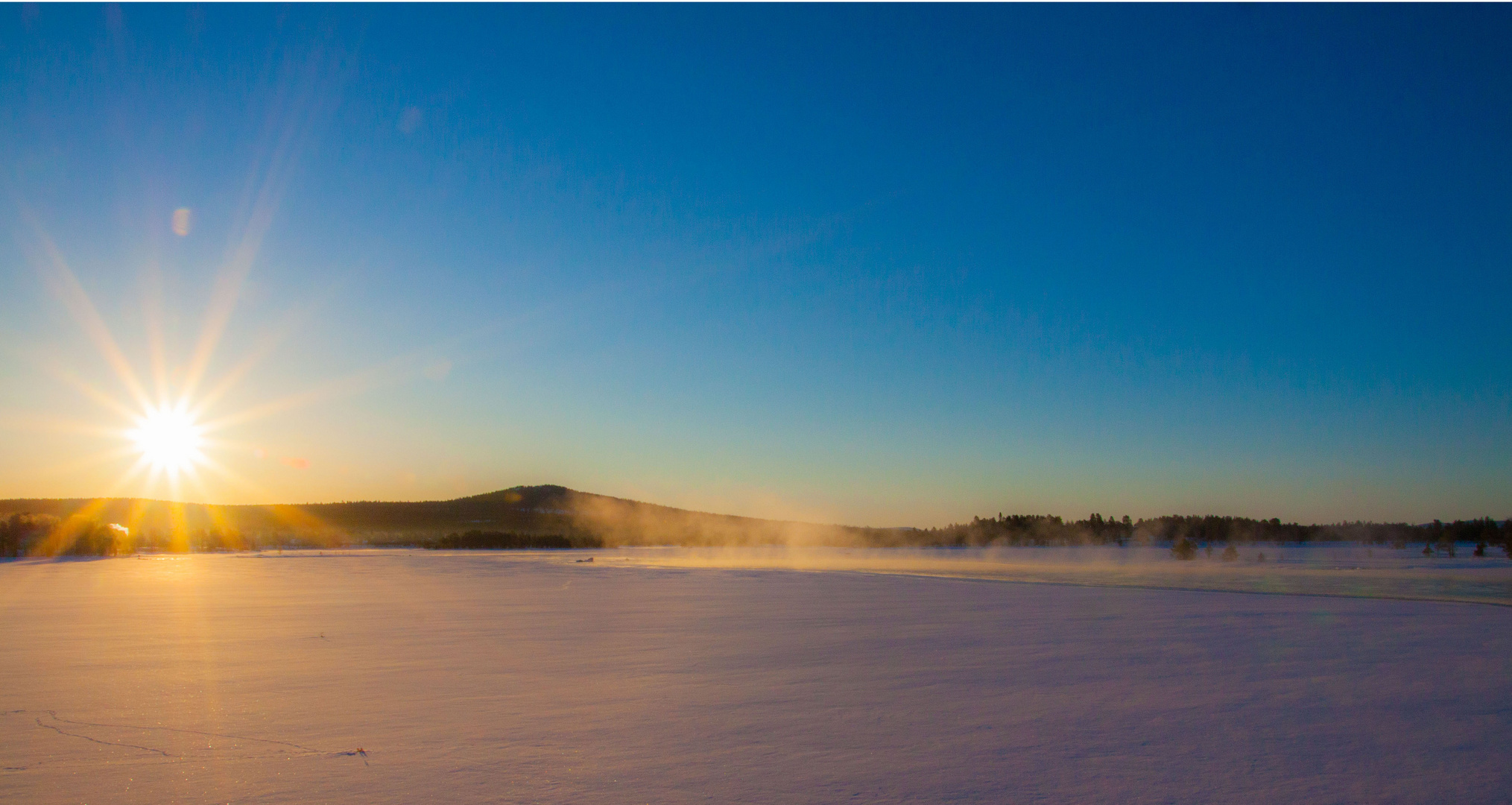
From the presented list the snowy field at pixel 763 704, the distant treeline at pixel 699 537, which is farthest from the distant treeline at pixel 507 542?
the snowy field at pixel 763 704

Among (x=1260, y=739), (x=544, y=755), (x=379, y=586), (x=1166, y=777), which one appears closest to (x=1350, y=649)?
(x=1260, y=739)

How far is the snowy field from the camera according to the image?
4.55 metres

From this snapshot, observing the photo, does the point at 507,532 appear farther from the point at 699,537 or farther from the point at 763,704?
the point at 763,704

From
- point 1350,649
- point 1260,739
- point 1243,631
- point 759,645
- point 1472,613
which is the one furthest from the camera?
point 1472,613

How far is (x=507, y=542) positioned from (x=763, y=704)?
69284 mm

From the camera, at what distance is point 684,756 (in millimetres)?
5055

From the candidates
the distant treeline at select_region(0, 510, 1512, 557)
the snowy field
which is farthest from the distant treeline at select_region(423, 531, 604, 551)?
the snowy field

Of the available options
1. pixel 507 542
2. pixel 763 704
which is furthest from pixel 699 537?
pixel 763 704

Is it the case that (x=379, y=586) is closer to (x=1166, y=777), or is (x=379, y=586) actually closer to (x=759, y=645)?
(x=759, y=645)

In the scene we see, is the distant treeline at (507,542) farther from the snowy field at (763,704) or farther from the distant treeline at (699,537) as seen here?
the snowy field at (763,704)

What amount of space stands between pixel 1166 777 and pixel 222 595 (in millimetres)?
17476

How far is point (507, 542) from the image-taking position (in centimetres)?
7194

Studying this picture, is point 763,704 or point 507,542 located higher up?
point 507,542

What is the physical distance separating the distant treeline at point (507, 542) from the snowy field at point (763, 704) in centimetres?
5446
